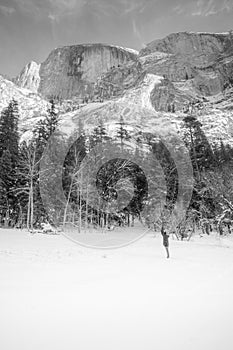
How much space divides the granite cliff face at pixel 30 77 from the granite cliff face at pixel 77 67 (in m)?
4.42

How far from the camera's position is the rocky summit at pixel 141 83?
9400cm

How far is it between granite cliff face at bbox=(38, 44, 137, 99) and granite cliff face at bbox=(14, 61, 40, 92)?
14.5 feet

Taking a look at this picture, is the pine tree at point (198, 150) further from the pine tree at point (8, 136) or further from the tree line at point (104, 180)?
the pine tree at point (8, 136)

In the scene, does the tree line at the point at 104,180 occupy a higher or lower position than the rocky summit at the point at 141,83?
lower

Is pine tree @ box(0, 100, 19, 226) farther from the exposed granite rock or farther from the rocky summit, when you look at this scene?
the exposed granite rock

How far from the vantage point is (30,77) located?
18600 cm

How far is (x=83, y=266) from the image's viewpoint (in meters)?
8.05

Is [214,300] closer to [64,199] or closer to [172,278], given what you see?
[172,278]

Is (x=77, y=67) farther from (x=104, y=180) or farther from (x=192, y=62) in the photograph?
(x=104, y=180)

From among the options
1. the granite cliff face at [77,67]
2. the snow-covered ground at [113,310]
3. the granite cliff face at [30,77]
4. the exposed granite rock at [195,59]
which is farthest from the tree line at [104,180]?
the granite cliff face at [30,77]

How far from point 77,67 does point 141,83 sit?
263 ft

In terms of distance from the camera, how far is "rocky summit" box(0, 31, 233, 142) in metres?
94.0

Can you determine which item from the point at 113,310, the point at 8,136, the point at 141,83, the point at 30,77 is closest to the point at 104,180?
the point at 8,136

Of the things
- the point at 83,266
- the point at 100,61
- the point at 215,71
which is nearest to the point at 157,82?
the point at 215,71
